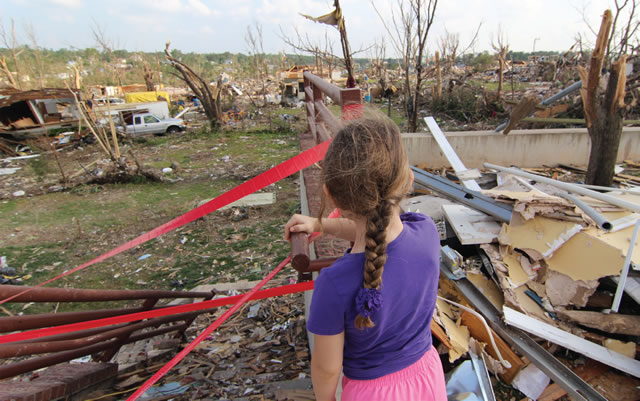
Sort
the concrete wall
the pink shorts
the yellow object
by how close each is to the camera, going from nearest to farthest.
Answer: the pink shorts, the concrete wall, the yellow object

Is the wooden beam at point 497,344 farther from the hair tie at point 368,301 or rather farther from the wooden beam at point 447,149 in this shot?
the wooden beam at point 447,149

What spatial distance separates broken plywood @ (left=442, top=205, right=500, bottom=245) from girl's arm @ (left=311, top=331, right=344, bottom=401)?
8.33ft

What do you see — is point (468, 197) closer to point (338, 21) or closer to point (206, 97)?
point (338, 21)

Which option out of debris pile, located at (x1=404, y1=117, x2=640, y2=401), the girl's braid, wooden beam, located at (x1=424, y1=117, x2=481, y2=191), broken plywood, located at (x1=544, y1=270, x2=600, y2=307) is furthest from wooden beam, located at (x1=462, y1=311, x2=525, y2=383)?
wooden beam, located at (x1=424, y1=117, x2=481, y2=191)

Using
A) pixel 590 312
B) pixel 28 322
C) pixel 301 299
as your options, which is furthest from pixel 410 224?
pixel 301 299

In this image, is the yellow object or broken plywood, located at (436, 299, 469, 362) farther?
the yellow object

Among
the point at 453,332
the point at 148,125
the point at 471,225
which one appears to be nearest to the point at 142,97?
the point at 148,125

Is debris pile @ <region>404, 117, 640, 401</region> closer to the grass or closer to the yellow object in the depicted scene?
the grass

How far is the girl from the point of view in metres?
0.95

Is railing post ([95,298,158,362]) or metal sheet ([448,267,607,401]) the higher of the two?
railing post ([95,298,158,362])

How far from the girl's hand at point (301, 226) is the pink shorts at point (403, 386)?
552 millimetres

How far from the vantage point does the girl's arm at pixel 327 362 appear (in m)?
1.00

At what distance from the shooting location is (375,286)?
913mm

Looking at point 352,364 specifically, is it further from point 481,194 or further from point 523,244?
point 481,194
